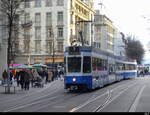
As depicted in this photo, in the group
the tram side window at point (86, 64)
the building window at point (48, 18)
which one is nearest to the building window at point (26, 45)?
the building window at point (48, 18)

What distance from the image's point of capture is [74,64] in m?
30.2

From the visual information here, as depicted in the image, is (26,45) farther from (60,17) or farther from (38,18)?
(60,17)

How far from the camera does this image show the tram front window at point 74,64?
3012 centimetres

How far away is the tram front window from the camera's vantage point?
1186 inches

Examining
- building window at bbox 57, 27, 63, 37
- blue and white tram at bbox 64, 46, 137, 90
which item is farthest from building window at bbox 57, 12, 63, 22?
blue and white tram at bbox 64, 46, 137, 90

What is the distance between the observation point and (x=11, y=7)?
29.9 m

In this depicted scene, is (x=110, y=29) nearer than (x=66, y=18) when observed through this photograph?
No

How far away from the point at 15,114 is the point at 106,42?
371ft

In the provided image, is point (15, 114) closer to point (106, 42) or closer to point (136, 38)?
point (106, 42)

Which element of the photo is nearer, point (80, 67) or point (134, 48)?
point (80, 67)

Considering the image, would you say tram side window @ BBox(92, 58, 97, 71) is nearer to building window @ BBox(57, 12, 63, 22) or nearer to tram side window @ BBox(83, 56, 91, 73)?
tram side window @ BBox(83, 56, 91, 73)

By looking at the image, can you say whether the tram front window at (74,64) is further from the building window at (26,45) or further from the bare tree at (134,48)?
the bare tree at (134,48)

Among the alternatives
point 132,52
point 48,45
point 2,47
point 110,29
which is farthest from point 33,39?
point 132,52

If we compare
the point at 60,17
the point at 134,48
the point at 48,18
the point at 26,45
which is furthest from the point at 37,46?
the point at 134,48
